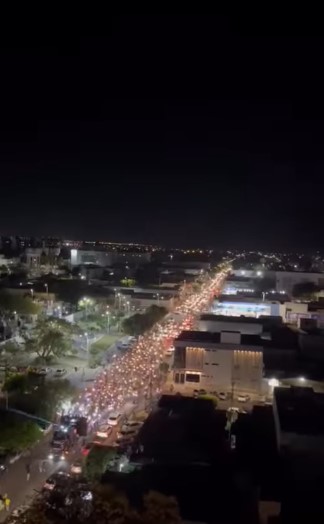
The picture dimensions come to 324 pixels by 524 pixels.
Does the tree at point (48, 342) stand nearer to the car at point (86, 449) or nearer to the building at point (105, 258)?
the car at point (86, 449)

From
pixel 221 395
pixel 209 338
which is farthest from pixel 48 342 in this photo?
pixel 221 395

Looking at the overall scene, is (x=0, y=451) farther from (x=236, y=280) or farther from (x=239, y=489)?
(x=236, y=280)

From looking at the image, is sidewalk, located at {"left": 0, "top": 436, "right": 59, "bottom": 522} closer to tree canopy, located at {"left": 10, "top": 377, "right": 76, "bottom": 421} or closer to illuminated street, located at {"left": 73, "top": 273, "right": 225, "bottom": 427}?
tree canopy, located at {"left": 10, "top": 377, "right": 76, "bottom": 421}

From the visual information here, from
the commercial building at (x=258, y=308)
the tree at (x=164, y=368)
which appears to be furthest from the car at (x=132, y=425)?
the commercial building at (x=258, y=308)

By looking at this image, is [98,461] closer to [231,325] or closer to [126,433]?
[126,433]

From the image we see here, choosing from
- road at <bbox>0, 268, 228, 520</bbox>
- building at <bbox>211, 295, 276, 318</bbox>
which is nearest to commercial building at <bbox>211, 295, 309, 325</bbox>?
building at <bbox>211, 295, 276, 318</bbox>

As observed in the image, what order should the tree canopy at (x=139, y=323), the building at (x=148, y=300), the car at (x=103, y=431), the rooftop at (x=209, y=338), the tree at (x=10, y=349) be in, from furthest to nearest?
the building at (x=148, y=300), the tree canopy at (x=139, y=323), the tree at (x=10, y=349), the rooftop at (x=209, y=338), the car at (x=103, y=431)

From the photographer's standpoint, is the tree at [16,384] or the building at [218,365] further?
the building at [218,365]
